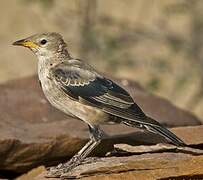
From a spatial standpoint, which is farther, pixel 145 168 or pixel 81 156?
pixel 81 156

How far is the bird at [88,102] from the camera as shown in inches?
315

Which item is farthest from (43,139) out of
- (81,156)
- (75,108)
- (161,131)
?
(161,131)

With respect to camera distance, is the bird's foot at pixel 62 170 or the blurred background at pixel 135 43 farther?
the blurred background at pixel 135 43

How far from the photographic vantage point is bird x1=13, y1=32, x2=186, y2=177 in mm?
7992

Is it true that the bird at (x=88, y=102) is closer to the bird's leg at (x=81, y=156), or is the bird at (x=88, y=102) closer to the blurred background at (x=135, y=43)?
the bird's leg at (x=81, y=156)

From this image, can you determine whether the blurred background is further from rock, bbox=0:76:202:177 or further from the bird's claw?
the bird's claw

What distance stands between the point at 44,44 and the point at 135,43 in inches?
367

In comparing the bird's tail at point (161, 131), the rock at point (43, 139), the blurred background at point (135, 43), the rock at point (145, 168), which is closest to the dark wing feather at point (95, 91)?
the bird's tail at point (161, 131)

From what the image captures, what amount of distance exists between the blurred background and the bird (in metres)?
7.35

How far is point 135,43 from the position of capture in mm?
17750

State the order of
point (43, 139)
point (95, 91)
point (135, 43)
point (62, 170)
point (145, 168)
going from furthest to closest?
point (135, 43) < point (43, 139) < point (95, 91) < point (62, 170) < point (145, 168)

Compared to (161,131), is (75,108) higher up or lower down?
higher up

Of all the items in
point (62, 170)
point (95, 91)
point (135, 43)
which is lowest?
point (135, 43)

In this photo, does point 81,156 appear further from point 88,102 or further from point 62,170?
point 88,102
